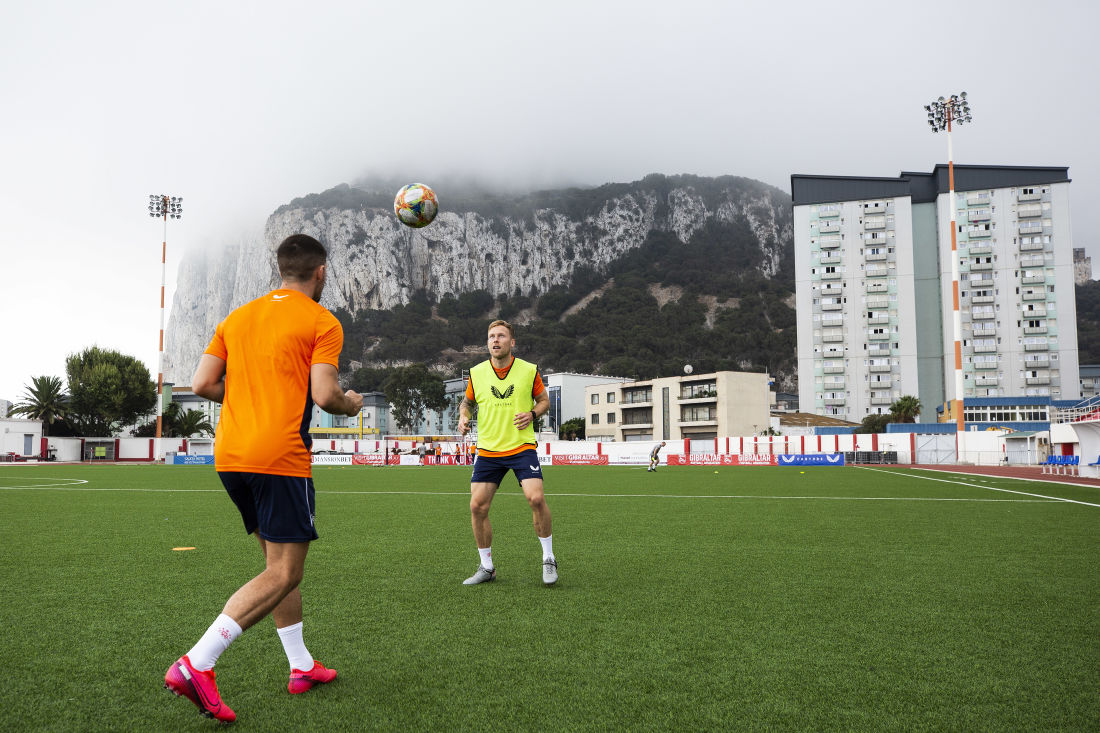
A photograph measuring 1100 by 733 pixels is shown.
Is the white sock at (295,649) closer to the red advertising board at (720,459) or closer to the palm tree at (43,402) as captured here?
the red advertising board at (720,459)

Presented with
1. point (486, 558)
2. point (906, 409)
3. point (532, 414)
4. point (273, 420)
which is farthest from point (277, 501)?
point (906, 409)

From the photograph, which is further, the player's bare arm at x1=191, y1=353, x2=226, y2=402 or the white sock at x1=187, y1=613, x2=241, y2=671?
the player's bare arm at x1=191, y1=353, x2=226, y2=402

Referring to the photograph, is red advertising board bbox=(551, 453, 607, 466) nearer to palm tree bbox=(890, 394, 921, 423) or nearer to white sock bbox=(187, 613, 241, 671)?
white sock bbox=(187, 613, 241, 671)

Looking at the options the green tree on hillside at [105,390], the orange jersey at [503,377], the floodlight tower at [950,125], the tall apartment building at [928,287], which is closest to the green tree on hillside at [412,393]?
the green tree on hillside at [105,390]

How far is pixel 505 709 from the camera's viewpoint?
2.99m

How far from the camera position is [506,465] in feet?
20.2

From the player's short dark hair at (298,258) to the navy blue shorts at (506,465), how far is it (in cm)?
304

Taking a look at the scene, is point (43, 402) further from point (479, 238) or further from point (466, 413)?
point (479, 238)

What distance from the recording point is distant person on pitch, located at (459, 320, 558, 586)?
599cm

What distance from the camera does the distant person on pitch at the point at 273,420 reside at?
3.10 meters

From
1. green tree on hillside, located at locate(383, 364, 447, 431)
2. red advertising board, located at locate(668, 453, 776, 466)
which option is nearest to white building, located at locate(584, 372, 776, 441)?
red advertising board, located at locate(668, 453, 776, 466)

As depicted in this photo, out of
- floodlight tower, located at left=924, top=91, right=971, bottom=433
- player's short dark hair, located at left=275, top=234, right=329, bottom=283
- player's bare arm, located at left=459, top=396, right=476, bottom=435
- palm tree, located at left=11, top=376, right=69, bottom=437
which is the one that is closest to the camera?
player's short dark hair, located at left=275, top=234, right=329, bottom=283

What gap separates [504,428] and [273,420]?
3.12 meters

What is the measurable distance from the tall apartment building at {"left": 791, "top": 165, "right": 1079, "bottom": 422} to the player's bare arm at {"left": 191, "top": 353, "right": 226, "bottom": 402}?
99.6 m
